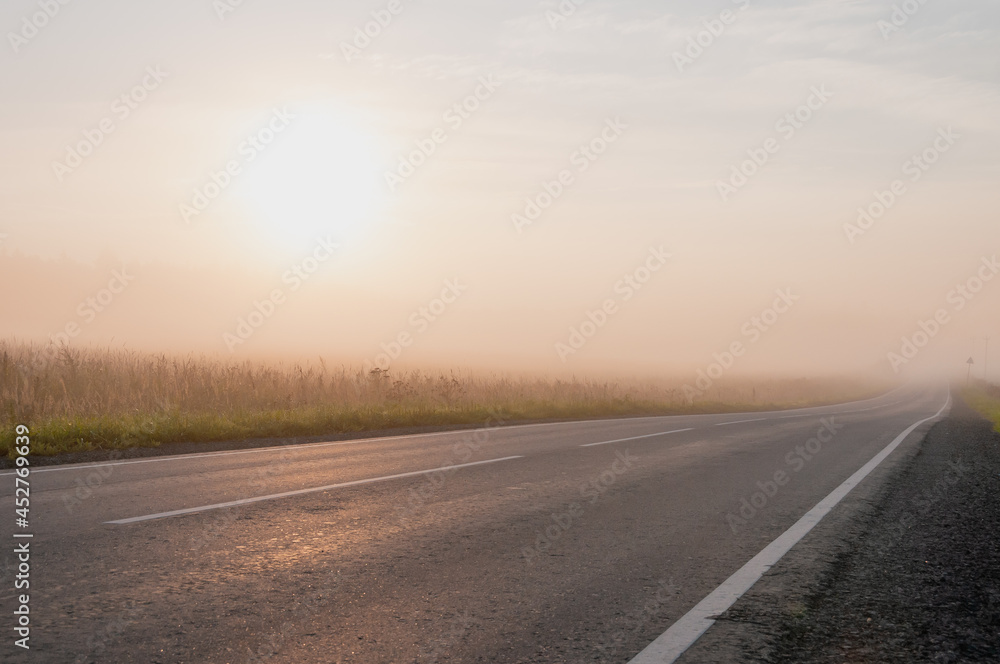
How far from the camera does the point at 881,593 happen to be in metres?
4.62

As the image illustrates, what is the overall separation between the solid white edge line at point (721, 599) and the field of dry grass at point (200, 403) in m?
9.44

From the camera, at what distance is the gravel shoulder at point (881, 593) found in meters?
3.66

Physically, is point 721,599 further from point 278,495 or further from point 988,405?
point 988,405

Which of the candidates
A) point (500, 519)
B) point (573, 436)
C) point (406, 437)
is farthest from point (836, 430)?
point (500, 519)

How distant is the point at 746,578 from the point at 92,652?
396cm

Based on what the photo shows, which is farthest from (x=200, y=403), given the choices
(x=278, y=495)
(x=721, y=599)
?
(x=721, y=599)

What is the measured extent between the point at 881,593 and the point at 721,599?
1114mm

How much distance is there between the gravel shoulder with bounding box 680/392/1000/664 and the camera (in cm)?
366

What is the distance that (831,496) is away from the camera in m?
8.25

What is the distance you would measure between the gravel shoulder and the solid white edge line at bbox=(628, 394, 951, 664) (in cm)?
7

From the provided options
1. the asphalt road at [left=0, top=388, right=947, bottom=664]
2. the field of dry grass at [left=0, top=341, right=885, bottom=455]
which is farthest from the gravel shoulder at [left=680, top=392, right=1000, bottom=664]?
the field of dry grass at [left=0, top=341, right=885, bottom=455]

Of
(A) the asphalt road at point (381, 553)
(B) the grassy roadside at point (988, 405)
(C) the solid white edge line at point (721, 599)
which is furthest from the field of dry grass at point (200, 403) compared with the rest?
(B) the grassy roadside at point (988, 405)

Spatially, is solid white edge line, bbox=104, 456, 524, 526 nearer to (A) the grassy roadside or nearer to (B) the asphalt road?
(B) the asphalt road

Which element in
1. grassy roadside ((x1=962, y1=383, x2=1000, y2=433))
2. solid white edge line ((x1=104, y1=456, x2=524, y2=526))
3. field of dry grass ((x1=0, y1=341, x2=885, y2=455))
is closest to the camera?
solid white edge line ((x1=104, y1=456, x2=524, y2=526))
